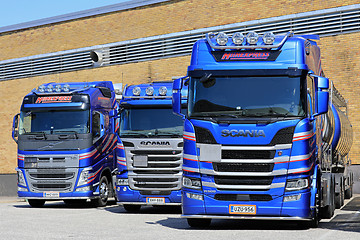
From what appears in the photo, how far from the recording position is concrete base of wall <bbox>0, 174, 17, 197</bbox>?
110 feet

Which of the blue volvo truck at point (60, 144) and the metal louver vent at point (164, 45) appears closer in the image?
the blue volvo truck at point (60, 144)

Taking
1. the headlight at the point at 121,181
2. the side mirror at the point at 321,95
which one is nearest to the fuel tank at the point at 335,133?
the side mirror at the point at 321,95

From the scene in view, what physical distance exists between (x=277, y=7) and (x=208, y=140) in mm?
16621

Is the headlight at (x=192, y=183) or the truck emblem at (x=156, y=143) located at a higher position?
the truck emblem at (x=156, y=143)

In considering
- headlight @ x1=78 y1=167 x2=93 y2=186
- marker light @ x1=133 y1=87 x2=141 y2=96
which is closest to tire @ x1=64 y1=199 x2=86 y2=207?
headlight @ x1=78 y1=167 x2=93 y2=186

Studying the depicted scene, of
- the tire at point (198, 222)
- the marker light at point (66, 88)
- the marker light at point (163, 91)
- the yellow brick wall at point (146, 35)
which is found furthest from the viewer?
the yellow brick wall at point (146, 35)

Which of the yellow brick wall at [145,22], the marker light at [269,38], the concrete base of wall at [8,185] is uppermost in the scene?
the yellow brick wall at [145,22]

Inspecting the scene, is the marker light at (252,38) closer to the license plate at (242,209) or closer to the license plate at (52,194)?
the license plate at (242,209)

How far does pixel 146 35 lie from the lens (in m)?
31.1

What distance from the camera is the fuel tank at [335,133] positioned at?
14867mm

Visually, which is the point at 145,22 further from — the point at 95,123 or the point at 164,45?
the point at 95,123

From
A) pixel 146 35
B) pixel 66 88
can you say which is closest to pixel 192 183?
pixel 66 88

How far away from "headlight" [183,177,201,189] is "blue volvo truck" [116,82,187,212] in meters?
4.18

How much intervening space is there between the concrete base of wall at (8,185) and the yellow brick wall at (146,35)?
1.08 meters
